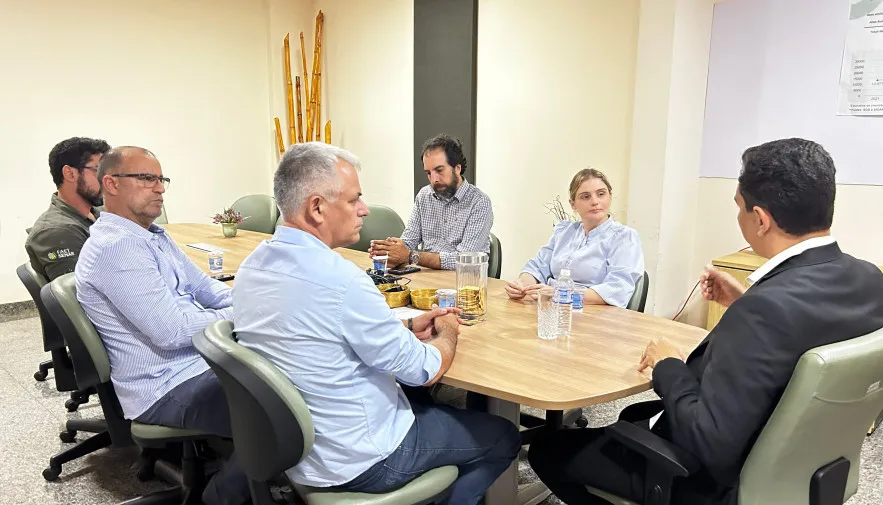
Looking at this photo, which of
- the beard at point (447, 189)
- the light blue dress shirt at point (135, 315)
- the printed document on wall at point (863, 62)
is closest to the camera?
the light blue dress shirt at point (135, 315)

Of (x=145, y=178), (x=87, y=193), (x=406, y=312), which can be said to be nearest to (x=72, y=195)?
(x=87, y=193)

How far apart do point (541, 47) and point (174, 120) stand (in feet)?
11.0

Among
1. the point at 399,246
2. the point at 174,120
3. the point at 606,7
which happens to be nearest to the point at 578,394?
the point at 399,246

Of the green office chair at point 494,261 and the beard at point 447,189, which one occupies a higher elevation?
the beard at point 447,189

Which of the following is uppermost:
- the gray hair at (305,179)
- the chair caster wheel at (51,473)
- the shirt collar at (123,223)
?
the gray hair at (305,179)

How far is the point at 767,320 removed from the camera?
49.5 inches

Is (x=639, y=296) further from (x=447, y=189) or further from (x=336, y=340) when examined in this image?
(x=336, y=340)

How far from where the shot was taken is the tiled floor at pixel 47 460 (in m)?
2.41

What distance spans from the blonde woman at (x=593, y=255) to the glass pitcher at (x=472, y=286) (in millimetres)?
213

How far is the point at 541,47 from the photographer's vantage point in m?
4.47

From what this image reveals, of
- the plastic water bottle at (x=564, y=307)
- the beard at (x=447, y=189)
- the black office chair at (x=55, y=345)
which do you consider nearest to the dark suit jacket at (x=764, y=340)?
the plastic water bottle at (x=564, y=307)

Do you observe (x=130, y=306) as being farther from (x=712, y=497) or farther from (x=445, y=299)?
(x=712, y=497)

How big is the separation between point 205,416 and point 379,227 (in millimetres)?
2174

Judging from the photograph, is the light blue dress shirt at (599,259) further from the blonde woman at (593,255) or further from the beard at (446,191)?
the beard at (446,191)
